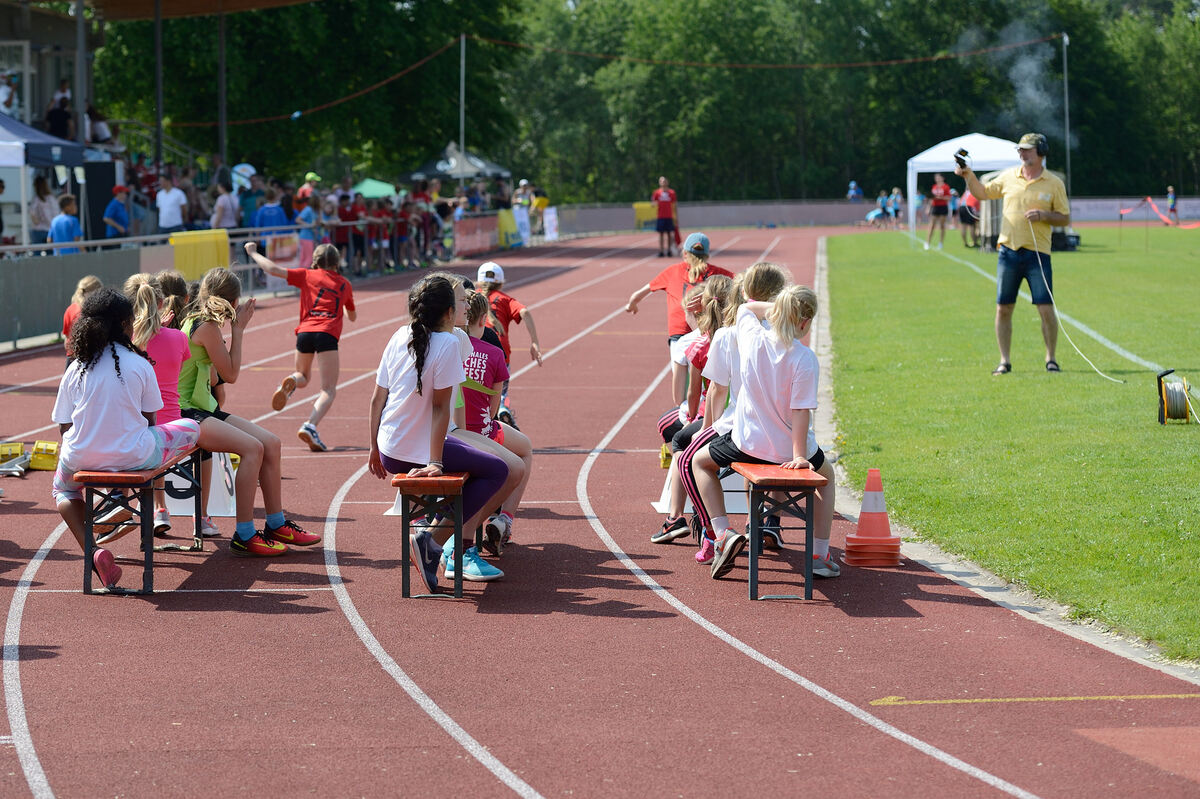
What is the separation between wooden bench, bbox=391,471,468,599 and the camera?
302 inches

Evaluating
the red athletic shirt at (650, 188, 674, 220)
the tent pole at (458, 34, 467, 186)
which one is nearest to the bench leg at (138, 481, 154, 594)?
the red athletic shirt at (650, 188, 674, 220)

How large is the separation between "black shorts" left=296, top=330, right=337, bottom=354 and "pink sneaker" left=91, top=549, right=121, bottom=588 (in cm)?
490

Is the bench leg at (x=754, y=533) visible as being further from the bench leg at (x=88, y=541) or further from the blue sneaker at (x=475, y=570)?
the bench leg at (x=88, y=541)

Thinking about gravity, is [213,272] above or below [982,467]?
above

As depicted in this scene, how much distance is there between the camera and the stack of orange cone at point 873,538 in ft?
28.1

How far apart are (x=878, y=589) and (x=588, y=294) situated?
→ 22866 mm

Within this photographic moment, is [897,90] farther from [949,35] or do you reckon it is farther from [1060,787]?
[1060,787]

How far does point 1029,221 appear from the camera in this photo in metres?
14.6

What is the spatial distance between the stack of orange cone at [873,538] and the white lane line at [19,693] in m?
4.56

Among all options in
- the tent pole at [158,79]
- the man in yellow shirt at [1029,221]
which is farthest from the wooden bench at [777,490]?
the tent pole at [158,79]

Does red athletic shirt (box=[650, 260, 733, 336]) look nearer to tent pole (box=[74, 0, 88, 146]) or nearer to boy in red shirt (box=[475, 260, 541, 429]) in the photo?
boy in red shirt (box=[475, 260, 541, 429])

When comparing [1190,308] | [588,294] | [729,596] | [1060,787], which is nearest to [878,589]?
[729,596]

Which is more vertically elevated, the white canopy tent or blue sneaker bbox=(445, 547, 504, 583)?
the white canopy tent

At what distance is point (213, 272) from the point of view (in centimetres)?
925
